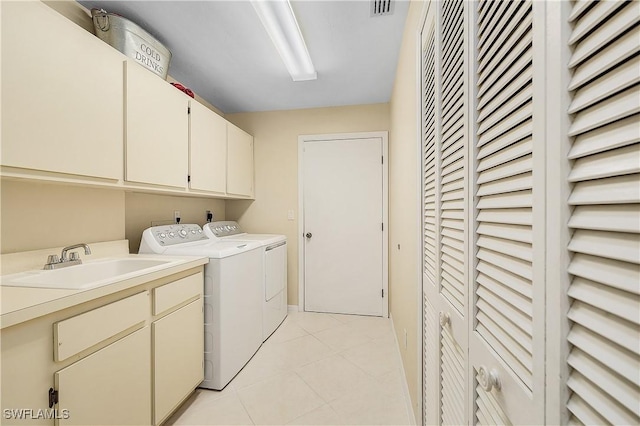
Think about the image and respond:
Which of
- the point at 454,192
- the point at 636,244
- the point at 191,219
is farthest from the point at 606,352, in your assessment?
the point at 191,219

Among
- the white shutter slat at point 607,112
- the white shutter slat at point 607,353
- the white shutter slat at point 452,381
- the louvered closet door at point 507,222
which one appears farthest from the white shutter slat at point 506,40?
the white shutter slat at point 452,381

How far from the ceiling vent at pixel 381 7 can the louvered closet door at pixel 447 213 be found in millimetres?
654

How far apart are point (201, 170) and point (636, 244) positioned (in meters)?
2.52

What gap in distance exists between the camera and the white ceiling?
175cm

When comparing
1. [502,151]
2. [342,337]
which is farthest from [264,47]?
[342,337]

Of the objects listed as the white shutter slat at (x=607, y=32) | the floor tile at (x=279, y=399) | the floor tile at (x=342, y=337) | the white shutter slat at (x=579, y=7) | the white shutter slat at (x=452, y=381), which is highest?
the white shutter slat at (x=579, y=7)

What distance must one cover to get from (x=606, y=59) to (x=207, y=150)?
2563 mm

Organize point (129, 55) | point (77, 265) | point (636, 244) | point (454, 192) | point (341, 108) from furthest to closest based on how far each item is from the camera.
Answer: point (341, 108) < point (129, 55) < point (77, 265) < point (454, 192) < point (636, 244)

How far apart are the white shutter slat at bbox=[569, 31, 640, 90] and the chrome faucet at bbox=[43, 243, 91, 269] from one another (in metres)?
2.03

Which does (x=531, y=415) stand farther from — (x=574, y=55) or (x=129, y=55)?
(x=129, y=55)

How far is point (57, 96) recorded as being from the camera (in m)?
1.27

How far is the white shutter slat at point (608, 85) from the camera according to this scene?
286 millimetres

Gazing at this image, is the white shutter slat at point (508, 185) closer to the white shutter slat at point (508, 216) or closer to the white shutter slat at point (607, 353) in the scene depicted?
the white shutter slat at point (508, 216)

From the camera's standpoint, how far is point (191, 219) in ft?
9.48
